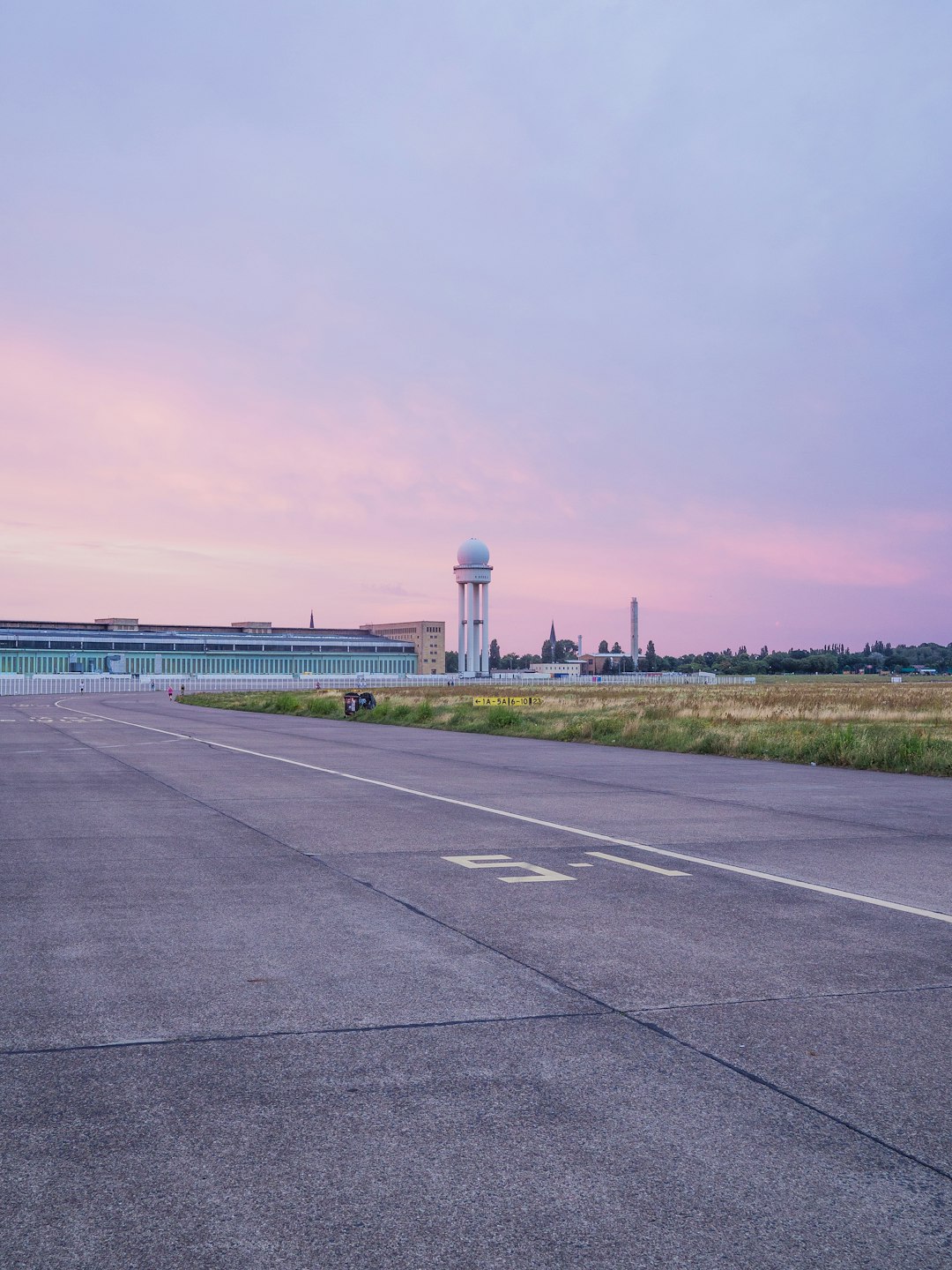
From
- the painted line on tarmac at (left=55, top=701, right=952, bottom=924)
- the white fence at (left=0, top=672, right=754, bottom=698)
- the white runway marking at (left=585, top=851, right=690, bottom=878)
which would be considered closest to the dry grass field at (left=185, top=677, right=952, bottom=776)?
the painted line on tarmac at (left=55, top=701, right=952, bottom=924)

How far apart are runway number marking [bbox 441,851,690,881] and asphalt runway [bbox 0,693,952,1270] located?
6cm

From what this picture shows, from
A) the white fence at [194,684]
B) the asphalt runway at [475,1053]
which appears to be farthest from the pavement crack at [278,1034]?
the white fence at [194,684]

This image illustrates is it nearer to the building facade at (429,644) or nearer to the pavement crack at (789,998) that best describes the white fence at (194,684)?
the building facade at (429,644)

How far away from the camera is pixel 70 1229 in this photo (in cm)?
348

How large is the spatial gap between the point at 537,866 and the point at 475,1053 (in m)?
5.37

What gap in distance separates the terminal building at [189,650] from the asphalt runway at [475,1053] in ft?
451

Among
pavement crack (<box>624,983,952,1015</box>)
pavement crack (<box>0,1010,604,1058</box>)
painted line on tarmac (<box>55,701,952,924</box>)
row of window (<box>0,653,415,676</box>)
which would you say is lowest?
painted line on tarmac (<box>55,701,952,924</box>)

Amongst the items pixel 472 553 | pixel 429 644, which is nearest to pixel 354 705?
pixel 472 553

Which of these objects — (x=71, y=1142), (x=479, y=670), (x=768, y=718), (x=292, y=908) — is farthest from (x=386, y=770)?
(x=479, y=670)

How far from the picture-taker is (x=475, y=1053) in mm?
5113

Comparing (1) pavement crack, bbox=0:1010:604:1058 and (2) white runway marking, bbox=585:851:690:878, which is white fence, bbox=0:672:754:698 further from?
(1) pavement crack, bbox=0:1010:604:1058

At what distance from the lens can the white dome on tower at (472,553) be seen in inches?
6073

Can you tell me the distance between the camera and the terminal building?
5822 inches

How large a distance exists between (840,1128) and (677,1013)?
151 centimetres
